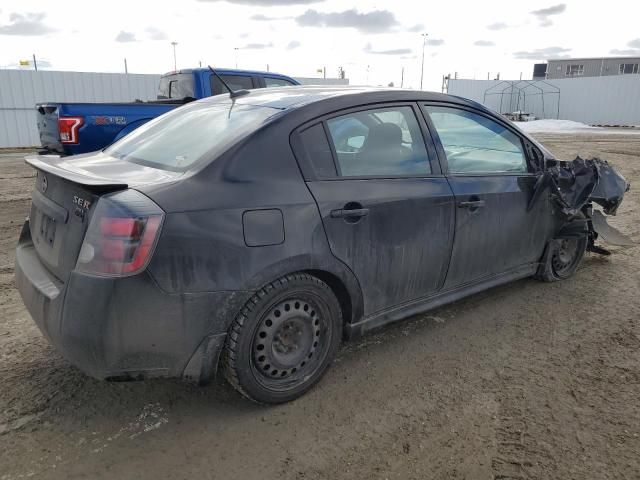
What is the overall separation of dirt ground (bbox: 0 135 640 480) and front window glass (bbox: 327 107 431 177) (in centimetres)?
121

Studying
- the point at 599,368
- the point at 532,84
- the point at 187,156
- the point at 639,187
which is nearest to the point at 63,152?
the point at 187,156

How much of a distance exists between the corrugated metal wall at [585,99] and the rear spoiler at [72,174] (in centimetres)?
3183

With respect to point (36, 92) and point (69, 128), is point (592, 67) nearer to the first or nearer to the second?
point (36, 92)

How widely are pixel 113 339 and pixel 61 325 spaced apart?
28 centimetres

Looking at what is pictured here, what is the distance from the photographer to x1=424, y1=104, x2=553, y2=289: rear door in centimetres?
340

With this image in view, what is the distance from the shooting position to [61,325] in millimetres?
2289

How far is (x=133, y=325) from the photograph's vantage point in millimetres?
2225

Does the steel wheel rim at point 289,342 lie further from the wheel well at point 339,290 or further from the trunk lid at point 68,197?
the trunk lid at point 68,197

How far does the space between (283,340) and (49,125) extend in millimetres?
5974

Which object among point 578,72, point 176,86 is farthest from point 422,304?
point 578,72

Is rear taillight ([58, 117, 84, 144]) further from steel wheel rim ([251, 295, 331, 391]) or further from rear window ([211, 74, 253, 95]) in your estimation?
steel wheel rim ([251, 295, 331, 391])

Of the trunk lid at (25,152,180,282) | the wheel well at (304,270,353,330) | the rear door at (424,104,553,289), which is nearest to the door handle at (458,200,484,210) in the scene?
the rear door at (424,104,553,289)

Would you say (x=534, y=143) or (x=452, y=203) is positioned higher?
(x=534, y=143)

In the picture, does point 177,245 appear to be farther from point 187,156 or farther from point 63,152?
point 63,152
